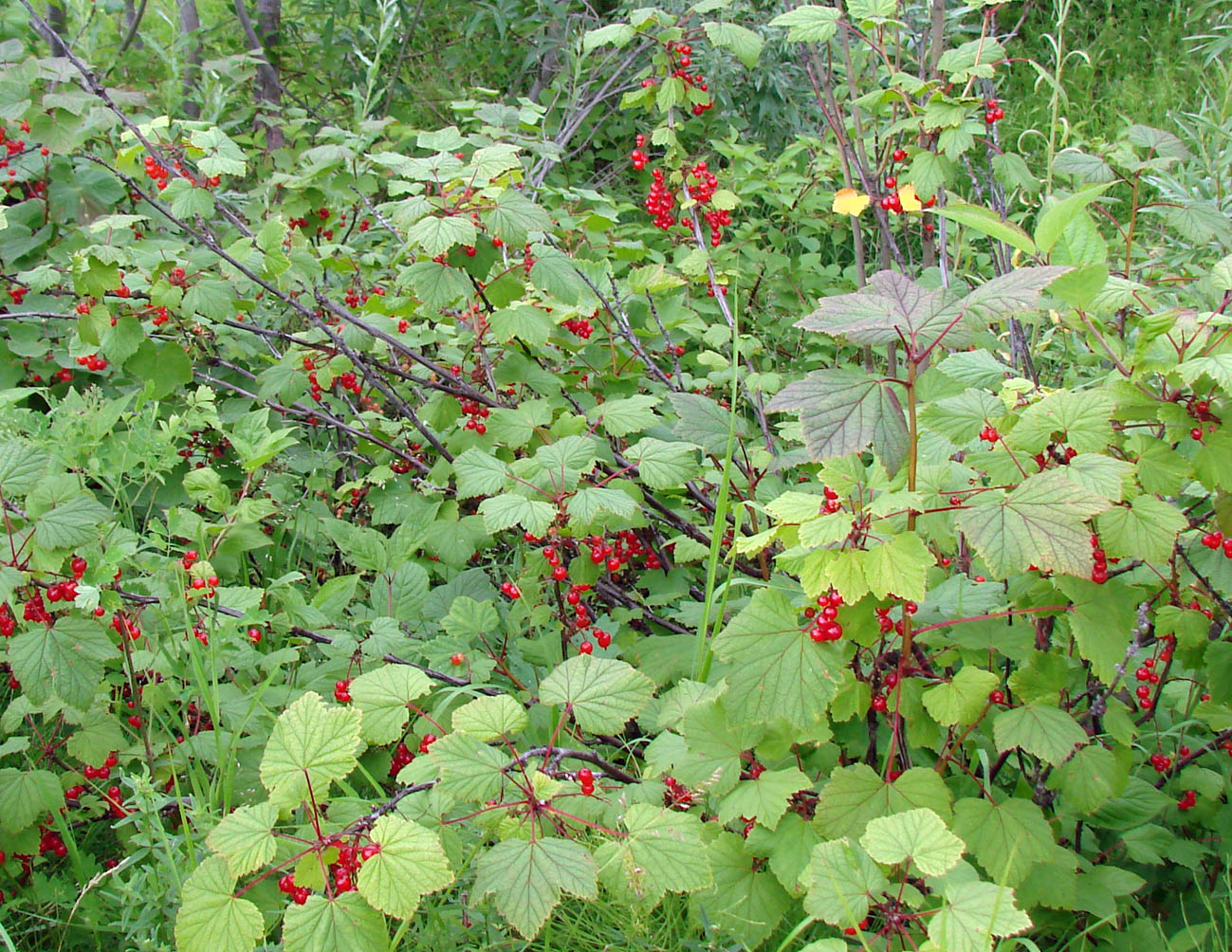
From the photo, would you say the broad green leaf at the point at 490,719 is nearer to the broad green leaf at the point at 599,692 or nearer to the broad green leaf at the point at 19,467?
the broad green leaf at the point at 599,692

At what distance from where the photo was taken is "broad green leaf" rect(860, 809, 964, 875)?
1054 millimetres

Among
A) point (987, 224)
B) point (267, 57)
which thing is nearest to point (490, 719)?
point (987, 224)

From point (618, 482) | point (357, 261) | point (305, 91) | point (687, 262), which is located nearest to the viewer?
point (618, 482)

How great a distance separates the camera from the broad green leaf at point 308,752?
3.79ft

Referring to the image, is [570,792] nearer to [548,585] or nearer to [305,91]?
[548,585]

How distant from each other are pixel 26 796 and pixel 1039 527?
160 centimetres

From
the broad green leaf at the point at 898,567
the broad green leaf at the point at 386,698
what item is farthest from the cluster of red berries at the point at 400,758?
the broad green leaf at the point at 898,567

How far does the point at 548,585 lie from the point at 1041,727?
1.04 m

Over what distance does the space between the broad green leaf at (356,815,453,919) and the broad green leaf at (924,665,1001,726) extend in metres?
0.63

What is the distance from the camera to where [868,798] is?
1.29 m

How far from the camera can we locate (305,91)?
214 inches

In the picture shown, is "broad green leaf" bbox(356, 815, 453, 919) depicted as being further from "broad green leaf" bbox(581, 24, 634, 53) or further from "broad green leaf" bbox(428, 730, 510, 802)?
"broad green leaf" bbox(581, 24, 634, 53)

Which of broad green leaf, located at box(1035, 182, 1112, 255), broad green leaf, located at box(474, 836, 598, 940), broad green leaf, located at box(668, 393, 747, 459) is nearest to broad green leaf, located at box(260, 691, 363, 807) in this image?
broad green leaf, located at box(474, 836, 598, 940)

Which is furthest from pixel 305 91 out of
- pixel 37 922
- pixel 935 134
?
pixel 37 922
